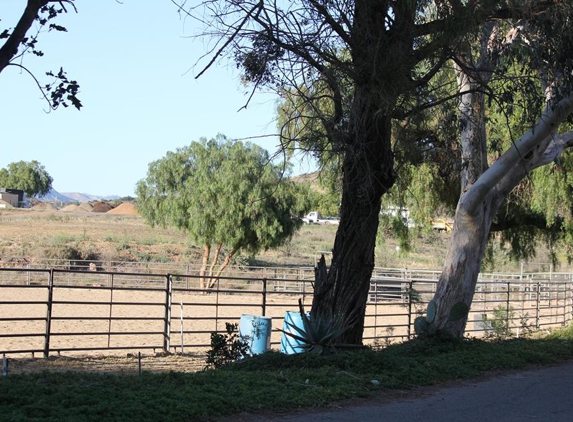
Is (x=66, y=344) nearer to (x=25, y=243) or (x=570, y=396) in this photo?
(x=570, y=396)

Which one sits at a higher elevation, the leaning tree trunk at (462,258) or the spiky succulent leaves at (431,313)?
the leaning tree trunk at (462,258)

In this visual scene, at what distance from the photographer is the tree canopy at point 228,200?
4122 cm

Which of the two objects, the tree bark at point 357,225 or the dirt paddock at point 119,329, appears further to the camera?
the dirt paddock at point 119,329

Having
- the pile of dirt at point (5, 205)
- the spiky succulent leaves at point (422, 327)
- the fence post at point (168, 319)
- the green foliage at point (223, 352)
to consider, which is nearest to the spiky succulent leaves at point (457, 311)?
the spiky succulent leaves at point (422, 327)

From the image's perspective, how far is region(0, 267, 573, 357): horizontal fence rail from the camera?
16828 millimetres

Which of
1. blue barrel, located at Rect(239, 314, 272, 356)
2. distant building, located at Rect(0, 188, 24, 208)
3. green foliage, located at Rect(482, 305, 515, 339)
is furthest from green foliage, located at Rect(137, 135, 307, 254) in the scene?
distant building, located at Rect(0, 188, 24, 208)

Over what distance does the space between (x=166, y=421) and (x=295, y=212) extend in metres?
36.8

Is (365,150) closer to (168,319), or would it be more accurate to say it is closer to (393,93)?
(393,93)

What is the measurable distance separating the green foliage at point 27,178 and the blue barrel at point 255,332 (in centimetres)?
12201

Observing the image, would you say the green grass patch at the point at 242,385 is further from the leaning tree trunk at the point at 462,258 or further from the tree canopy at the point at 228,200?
the tree canopy at the point at 228,200

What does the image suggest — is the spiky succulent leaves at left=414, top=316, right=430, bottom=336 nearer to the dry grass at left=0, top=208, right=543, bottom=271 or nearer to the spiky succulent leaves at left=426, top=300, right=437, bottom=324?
the spiky succulent leaves at left=426, top=300, right=437, bottom=324

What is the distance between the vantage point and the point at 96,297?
35688mm

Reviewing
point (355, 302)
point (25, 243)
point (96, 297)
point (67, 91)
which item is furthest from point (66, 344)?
point (25, 243)

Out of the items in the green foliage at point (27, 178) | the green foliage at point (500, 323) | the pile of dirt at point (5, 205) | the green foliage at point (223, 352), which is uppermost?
the green foliage at point (27, 178)
